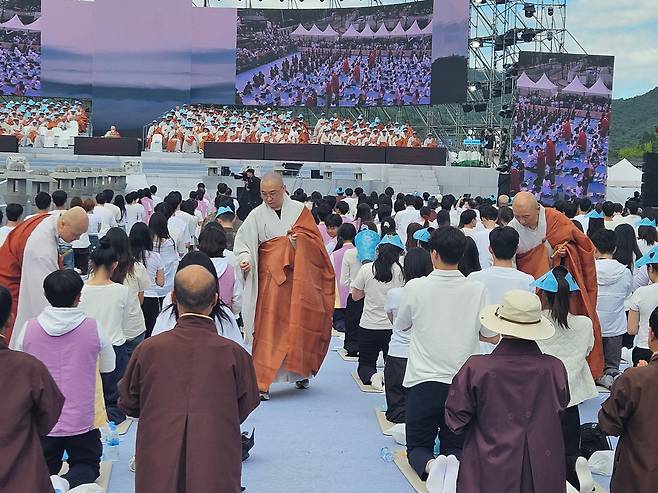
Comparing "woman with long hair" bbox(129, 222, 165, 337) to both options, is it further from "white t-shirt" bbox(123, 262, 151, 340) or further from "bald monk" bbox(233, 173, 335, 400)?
"bald monk" bbox(233, 173, 335, 400)

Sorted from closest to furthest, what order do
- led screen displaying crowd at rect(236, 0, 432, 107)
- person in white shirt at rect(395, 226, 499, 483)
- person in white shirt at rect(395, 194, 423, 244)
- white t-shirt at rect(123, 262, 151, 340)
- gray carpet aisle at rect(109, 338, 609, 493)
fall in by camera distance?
1. person in white shirt at rect(395, 226, 499, 483)
2. gray carpet aisle at rect(109, 338, 609, 493)
3. white t-shirt at rect(123, 262, 151, 340)
4. person in white shirt at rect(395, 194, 423, 244)
5. led screen displaying crowd at rect(236, 0, 432, 107)

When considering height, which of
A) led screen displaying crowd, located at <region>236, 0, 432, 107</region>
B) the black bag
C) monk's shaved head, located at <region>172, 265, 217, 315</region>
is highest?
led screen displaying crowd, located at <region>236, 0, 432, 107</region>

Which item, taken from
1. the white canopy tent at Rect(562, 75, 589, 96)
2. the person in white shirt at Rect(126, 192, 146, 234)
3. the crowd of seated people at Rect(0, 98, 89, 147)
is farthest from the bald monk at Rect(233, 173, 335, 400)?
the crowd of seated people at Rect(0, 98, 89, 147)

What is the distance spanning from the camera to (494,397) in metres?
3.79

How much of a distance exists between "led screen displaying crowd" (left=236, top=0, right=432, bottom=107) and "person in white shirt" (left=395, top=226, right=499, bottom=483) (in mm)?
29354

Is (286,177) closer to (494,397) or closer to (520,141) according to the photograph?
(520,141)

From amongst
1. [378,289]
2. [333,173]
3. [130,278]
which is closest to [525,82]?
[333,173]

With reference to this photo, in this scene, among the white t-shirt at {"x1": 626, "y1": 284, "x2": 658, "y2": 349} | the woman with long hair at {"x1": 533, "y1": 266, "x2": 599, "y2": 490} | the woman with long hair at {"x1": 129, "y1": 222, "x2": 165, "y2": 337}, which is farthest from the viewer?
the woman with long hair at {"x1": 129, "y1": 222, "x2": 165, "y2": 337}

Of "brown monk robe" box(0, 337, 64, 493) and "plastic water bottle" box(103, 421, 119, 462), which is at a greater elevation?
"brown monk robe" box(0, 337, 64, 493)

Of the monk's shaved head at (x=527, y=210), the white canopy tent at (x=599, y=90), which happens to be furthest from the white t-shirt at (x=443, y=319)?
the white canopy tent at (x=599, y=90)

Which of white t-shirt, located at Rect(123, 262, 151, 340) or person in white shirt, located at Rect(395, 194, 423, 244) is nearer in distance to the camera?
white t-shirt, located at Rect(123, 262, 151, 340)

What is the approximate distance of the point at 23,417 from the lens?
3.51 meters

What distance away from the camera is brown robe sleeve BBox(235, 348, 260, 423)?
12.0 ft

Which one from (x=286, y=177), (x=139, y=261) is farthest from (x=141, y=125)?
(x=139, y=261)
